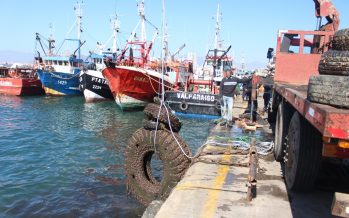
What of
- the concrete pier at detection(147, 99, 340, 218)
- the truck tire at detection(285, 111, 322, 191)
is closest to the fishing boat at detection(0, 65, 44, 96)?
the concrete pier at detection(147, 99, 340, 218)

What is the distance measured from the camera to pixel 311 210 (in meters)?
4.61

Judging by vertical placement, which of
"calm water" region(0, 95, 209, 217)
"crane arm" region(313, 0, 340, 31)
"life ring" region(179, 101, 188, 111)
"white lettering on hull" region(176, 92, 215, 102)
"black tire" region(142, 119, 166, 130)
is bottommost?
"calm water" region(0, 95, 209, 217)

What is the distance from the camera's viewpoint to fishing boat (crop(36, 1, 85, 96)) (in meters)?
35.2

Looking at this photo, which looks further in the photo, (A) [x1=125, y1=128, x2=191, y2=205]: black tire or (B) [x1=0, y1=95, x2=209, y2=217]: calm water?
(B) [x1=0, y1=95, x2=209, y2=217]: calm water

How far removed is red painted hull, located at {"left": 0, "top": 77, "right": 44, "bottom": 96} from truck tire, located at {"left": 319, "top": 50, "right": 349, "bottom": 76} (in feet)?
113

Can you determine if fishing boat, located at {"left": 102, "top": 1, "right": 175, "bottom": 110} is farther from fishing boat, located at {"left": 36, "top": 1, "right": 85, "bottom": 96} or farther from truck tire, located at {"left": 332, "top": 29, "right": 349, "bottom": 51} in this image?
truck tire, located at {"left": 332, "top": 29, "right": 349, "bottom": 51}

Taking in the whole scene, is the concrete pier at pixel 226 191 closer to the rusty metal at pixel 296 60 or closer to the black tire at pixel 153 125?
the black tire at pixel 153 125

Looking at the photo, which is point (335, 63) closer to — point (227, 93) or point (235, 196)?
point (235, 196)

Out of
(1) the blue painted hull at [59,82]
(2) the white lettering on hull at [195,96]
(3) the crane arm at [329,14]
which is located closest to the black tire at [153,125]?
(3) the crane arm at [329,14]

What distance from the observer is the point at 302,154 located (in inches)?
177

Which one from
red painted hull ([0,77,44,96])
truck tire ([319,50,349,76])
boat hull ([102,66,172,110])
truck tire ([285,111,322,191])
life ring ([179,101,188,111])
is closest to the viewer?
truck tire ([319,50,349,76])

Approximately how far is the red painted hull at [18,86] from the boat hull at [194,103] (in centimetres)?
1934

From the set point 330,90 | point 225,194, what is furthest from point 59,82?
point 330,90

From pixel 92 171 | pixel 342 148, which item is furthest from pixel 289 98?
pixel 92 171
